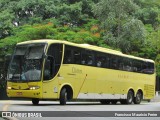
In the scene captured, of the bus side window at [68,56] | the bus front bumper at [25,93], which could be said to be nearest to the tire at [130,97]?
the bus side window at [68,56]

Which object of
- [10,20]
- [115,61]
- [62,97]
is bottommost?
[62,97]

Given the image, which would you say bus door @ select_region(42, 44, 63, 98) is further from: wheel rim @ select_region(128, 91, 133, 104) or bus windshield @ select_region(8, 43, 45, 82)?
wheel rim @ select_region(128, 91, 133, 104)

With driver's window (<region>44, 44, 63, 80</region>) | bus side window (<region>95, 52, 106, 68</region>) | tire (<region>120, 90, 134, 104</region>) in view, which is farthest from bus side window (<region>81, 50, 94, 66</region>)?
tire (<region>120, 90, 134, 104</region>)

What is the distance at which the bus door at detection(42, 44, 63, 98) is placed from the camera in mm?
20547

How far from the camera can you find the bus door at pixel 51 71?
20.5 m

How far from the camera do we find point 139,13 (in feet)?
138

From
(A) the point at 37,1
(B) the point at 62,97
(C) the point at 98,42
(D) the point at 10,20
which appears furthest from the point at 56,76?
(A) the point at 37,1

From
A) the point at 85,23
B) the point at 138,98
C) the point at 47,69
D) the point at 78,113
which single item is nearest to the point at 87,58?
the point at 47,69

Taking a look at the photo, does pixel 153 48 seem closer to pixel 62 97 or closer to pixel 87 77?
pixel 87 77

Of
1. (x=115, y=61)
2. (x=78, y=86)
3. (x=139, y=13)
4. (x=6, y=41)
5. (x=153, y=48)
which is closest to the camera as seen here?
(x=78, y=86)

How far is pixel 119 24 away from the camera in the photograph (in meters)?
35.8

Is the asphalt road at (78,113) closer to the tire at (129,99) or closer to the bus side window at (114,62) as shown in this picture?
the bus side window at (114,62)

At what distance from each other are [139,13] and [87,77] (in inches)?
774

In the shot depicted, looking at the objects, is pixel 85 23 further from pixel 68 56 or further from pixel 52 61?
pixel 52 61
